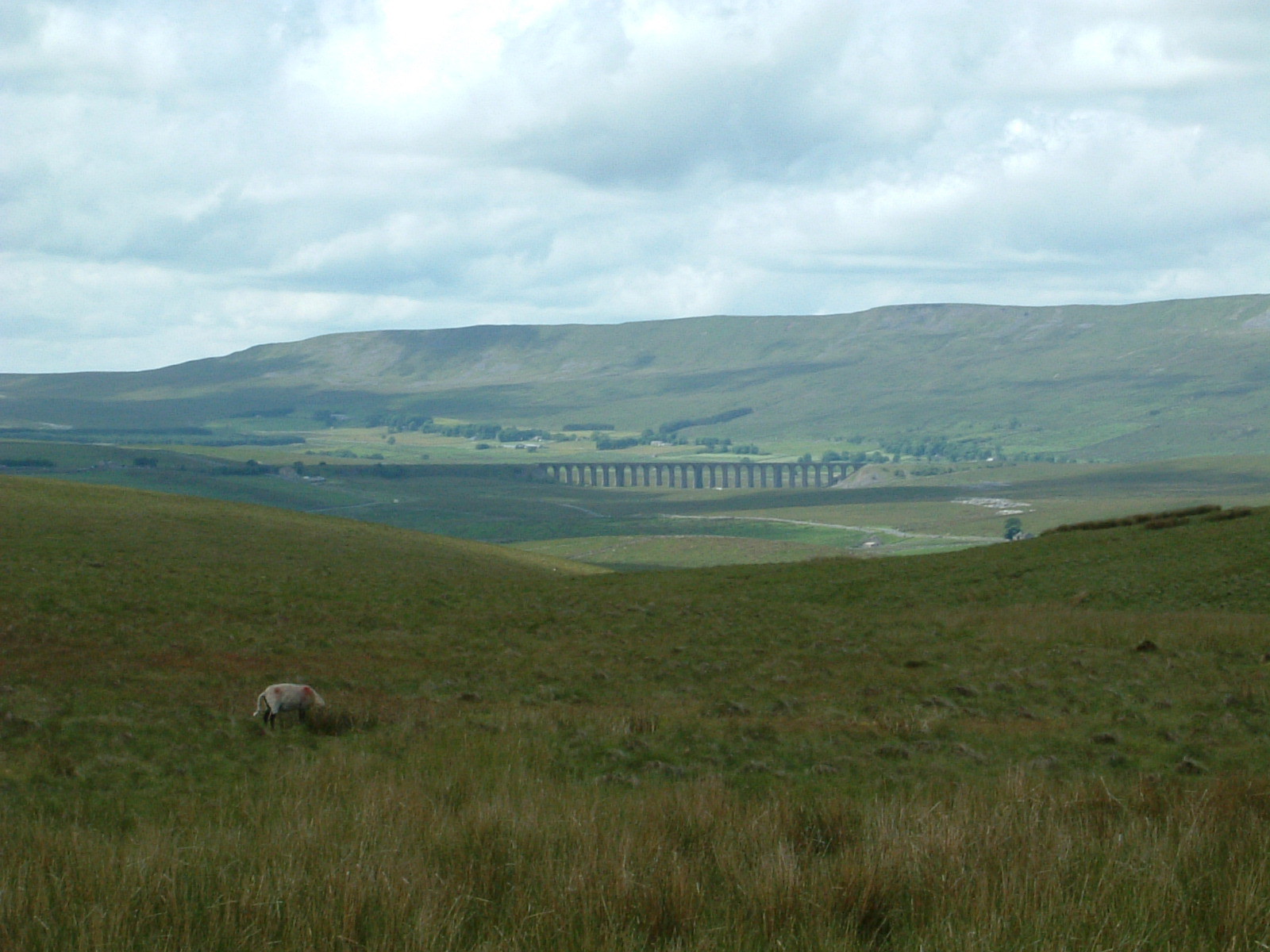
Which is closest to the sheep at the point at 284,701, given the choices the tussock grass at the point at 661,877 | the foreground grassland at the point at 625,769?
the foreground grassland at the point at 625,769

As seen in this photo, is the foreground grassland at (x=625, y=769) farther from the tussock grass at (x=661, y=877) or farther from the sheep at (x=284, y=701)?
the sheep at (x=284, y=701)

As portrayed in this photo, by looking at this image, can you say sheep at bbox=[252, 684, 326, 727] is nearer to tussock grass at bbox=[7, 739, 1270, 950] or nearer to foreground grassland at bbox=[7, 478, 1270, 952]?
foreground grassland at bbox=[7, 478, 1270, 952]

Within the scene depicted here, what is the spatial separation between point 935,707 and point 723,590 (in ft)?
81.0

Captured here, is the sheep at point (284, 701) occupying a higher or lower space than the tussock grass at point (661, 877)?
lower

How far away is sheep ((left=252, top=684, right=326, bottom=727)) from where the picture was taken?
16656 millimetres

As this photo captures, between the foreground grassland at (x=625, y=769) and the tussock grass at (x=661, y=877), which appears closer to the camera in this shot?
the tussock grass at (x=661, y=877)

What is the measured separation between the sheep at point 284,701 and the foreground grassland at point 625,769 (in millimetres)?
491

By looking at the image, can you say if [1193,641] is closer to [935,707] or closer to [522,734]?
[935,707]

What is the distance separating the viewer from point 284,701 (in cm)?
1677

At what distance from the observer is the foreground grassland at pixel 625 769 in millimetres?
6574

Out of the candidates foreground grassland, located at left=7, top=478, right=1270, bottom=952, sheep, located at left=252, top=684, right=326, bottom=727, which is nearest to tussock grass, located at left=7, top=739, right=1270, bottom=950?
foreground grassland, located at left=7, top=478, right=1270, bottom=952

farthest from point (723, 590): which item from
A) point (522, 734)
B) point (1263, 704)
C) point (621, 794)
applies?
point (621, 794)

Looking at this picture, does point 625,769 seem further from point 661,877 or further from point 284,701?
point 661,877

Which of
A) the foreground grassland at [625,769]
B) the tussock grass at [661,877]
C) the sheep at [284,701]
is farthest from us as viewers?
the sheep at [284,701]
